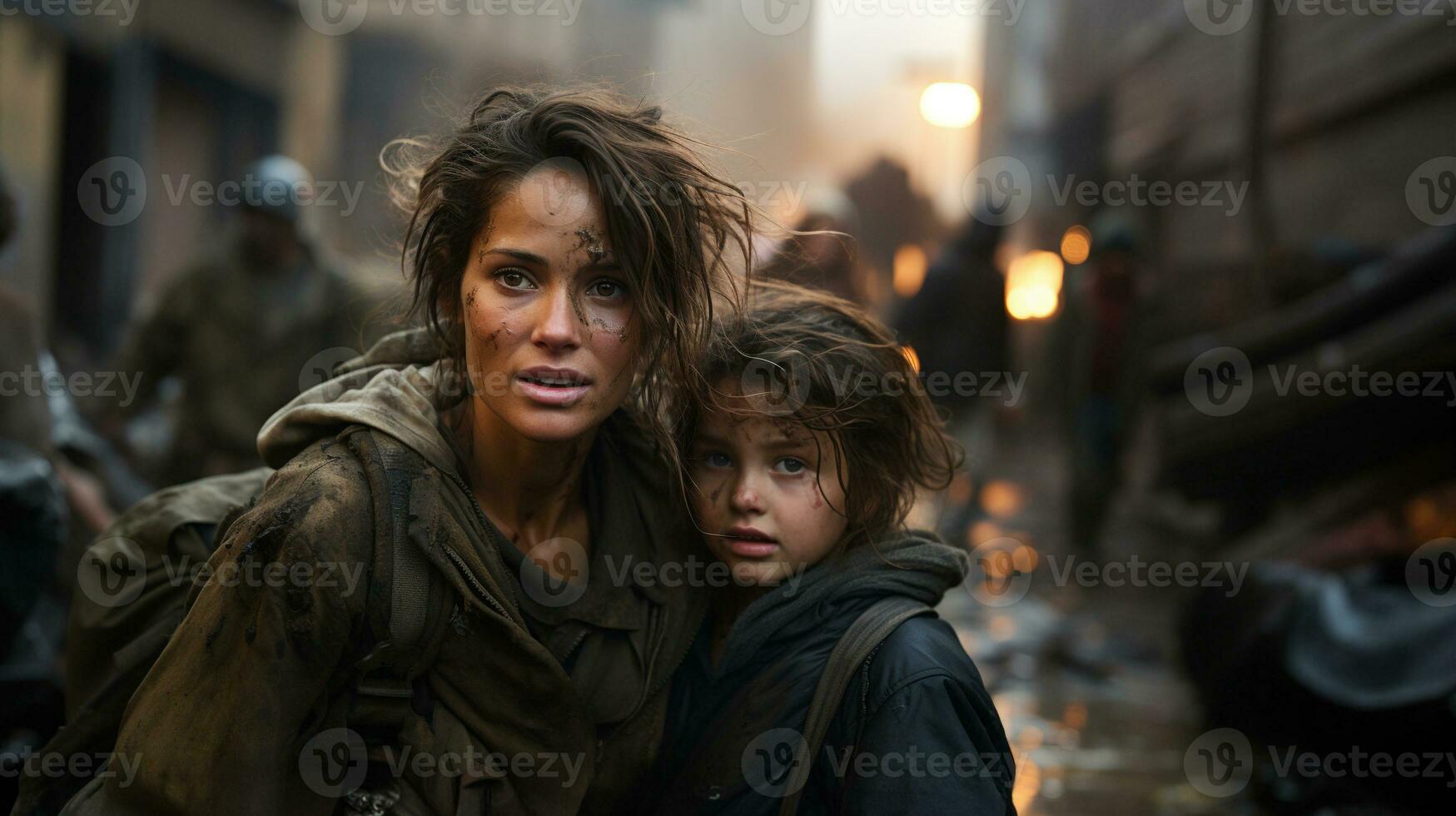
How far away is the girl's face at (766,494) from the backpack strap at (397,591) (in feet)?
1.76

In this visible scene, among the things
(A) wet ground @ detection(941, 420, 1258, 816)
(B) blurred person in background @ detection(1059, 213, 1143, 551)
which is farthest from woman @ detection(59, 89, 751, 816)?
(B) blurred person in background @ detection(1059, 213, 1143, 551)

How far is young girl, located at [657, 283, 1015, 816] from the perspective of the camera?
6.14ft

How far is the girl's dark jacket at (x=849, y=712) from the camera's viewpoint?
182cm

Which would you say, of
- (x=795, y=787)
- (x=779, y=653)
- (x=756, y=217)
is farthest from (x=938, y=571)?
(x=756, y=217)

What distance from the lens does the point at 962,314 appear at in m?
8.11

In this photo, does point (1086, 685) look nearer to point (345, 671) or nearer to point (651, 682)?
point (651, 682)

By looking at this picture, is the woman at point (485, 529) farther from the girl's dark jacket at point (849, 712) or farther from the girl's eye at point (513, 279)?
the girl's dark jacket at point (849, 712)

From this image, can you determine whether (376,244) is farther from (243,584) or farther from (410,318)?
(243,584)

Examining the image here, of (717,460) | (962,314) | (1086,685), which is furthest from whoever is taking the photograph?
(962,314)

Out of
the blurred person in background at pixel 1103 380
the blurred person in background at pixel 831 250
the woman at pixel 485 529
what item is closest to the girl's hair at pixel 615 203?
the woman at pixel 485 529

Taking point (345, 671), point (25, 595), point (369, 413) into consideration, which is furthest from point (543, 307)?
point (25, 595)

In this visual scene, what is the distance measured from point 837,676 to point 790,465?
418 mm

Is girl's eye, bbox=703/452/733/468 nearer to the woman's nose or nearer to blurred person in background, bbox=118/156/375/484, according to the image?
the woman's nose

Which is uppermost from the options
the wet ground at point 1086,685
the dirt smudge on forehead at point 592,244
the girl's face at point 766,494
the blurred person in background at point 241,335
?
the blurred person in background at point 241,335
